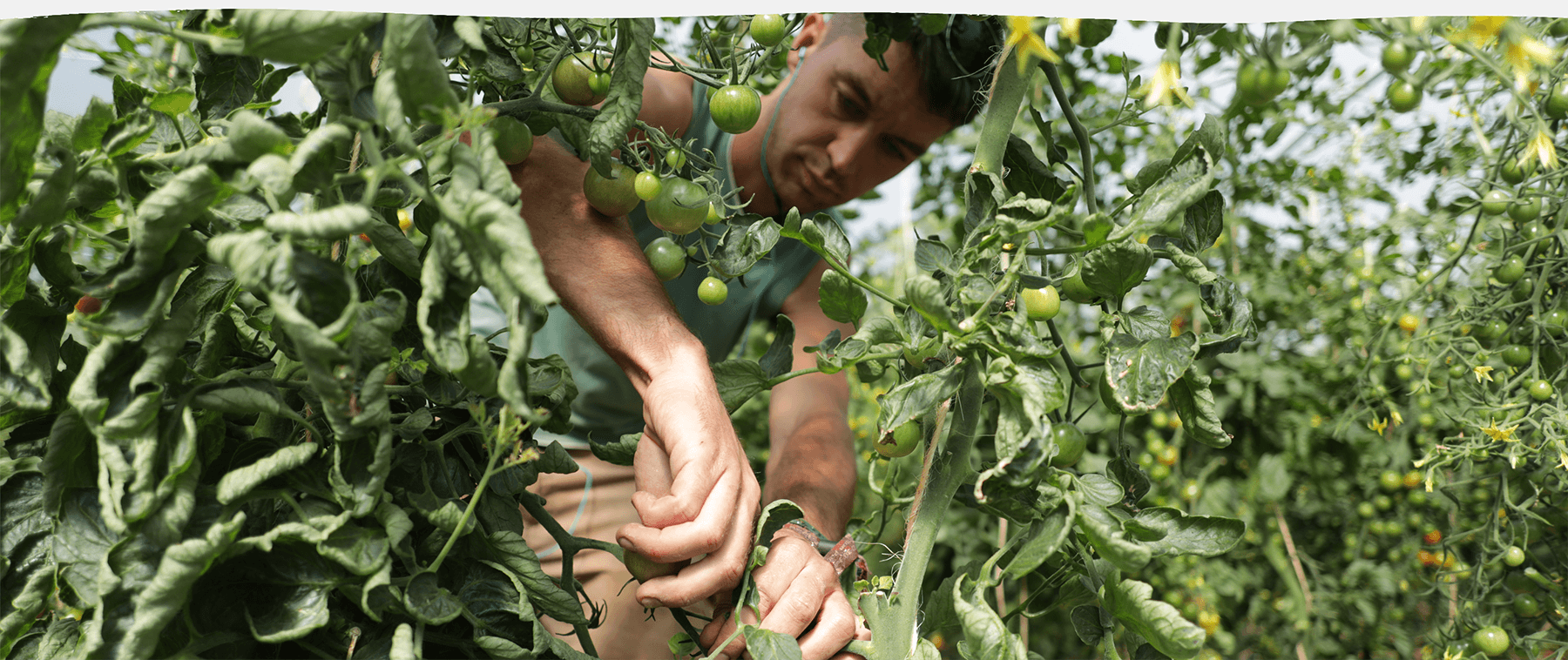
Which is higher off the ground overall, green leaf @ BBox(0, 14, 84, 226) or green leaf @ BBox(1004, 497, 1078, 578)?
green leaf @ BBox(0, 14, 84, 226)

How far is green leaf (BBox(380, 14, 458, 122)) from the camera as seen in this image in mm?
336

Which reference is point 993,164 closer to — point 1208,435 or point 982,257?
point 982,257

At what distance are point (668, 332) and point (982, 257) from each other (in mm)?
256

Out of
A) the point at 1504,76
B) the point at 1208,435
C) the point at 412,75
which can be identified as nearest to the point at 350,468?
the point at 412,75

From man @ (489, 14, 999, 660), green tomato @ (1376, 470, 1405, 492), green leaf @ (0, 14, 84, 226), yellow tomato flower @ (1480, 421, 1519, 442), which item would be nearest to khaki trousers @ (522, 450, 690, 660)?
man @ (489, 14, 999, 660)

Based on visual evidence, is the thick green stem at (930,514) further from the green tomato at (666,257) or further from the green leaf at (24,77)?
the green leaf at (24,77)

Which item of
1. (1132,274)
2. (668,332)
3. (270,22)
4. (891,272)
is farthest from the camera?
(891,272)

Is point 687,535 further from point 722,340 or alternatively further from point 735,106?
point 722,340

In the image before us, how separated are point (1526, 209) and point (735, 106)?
80cm

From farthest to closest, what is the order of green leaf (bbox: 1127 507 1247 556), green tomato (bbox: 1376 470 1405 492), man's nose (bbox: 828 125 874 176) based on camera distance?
1. green tomato (bbox: 1376 470 1405 492)
2. man's nose (bbox: 828 125 874 176)
3. green leaf (bbox: 1127 507 1247 556)

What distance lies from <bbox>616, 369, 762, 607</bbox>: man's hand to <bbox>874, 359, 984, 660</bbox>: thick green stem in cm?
10

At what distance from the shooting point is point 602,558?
0.97 m

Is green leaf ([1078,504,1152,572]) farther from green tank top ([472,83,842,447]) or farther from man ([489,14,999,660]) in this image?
green tank top ([472,83,842,447])

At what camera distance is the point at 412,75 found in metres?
0.34
